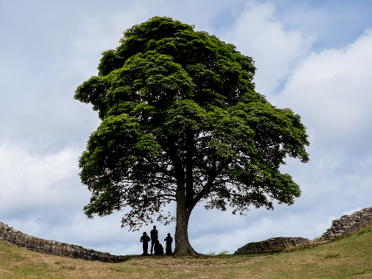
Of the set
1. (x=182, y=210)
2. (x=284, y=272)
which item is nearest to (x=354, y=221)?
(x=284, y=272)

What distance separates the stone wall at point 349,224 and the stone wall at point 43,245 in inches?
590

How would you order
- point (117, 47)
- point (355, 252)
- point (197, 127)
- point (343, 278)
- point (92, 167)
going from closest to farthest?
point (343, 278)
point (355, 252)
point (197, 127)
point (92, 167)
point (117, 47)

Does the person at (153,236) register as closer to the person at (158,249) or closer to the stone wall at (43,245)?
the person at (158,249)

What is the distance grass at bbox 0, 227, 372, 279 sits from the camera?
45.2 feet

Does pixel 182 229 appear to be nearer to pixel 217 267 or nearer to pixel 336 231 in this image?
pixel 217 267

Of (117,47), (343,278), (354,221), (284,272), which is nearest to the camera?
(343,278)

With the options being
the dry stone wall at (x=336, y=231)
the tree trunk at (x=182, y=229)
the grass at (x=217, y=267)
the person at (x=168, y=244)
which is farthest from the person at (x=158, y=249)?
the dry stone wall at (x=336, y=231)

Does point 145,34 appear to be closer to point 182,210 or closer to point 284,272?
point 182,210

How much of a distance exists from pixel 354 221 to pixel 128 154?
14.8 m

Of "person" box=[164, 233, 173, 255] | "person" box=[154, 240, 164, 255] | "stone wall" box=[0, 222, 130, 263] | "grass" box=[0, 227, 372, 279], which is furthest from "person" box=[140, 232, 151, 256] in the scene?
"grass" box=[0, 227, 372, 279]

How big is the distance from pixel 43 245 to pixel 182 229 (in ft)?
27.0

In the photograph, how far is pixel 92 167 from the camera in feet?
66.0

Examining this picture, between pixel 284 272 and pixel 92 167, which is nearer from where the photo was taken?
pixel 284 272

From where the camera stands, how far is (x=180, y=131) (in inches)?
759
